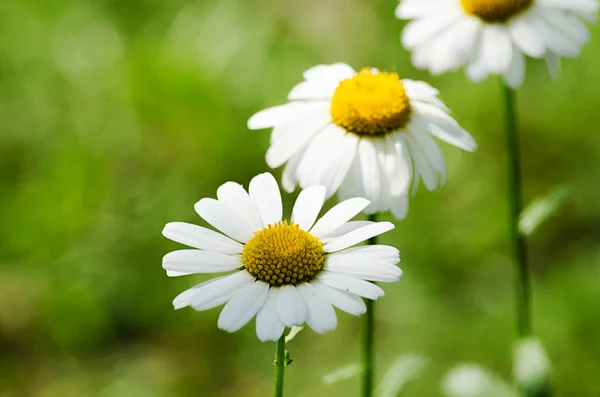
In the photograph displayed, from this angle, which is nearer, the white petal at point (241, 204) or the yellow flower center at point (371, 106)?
the white petal at point (241, 204)

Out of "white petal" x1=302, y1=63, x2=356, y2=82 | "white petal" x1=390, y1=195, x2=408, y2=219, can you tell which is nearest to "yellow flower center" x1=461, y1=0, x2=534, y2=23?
"white petal" x1=302, y1=63, x2=356, y2=82

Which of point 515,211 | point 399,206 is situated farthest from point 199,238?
point 515,211

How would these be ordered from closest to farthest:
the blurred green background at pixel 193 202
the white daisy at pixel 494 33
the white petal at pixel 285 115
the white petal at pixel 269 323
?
the white petal at pixel 269 323, the white petal at pixel 285 115, the white daisy at pixel 494 33, the blurred green background at pixel 193 202

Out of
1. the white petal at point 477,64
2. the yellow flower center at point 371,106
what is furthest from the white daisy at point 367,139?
the white petal at point 477,64

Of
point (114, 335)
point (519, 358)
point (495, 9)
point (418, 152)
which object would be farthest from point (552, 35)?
point (114, 335)

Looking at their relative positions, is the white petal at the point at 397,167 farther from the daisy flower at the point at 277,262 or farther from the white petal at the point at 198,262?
the white petal at the point at 198,262

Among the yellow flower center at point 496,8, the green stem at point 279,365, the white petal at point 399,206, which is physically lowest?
the green stem at point 279,365

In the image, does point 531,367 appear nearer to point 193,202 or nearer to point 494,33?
point 494,33
